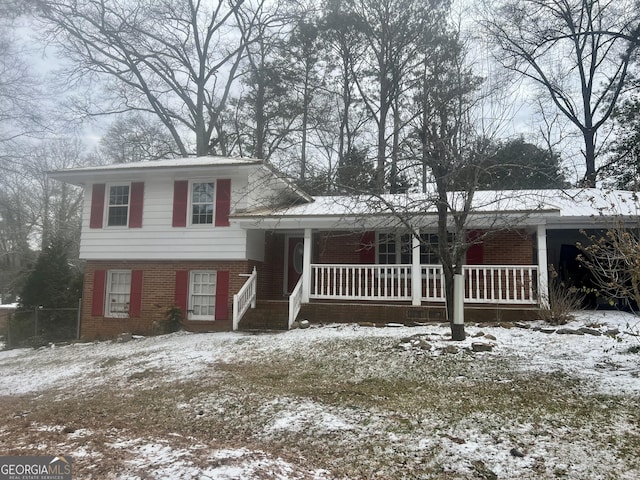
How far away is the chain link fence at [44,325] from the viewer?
1398cm

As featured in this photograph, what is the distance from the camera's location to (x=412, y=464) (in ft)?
13.6

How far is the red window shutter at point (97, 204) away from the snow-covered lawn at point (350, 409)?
557cm

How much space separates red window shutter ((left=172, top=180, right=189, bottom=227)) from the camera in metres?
13.4

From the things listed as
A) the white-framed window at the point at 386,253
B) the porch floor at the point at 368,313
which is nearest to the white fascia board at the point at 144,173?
the porch floor at the point at 368,313

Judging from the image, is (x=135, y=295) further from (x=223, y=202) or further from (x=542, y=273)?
(x=542, y=273)

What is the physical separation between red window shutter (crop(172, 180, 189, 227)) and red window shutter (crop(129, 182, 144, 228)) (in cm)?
112

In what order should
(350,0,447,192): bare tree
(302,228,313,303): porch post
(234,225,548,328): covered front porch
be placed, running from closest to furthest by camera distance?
(234,225,548,328): covered front porch → (302,228,313,303): porch post → (350,0,447,192): bare tree

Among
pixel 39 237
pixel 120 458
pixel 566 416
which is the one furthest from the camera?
pixel 39 237

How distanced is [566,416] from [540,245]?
6.63m

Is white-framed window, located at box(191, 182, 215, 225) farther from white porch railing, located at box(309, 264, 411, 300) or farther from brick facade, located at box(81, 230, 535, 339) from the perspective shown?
white porch railing, located at box(309, 264, 411, 300)

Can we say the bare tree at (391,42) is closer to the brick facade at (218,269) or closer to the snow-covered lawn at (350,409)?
the brick facade at (218,269)

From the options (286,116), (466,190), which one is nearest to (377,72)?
(286,116)

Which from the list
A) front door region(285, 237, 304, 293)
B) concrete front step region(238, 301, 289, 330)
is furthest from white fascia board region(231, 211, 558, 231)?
front door region(285, 237, 304, 293)

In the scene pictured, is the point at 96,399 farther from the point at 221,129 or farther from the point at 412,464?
the point at 221,129
